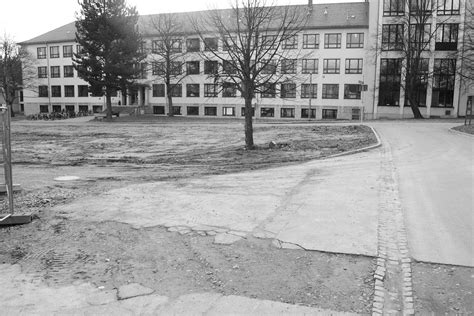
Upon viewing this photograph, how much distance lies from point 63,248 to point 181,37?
55.4 meters

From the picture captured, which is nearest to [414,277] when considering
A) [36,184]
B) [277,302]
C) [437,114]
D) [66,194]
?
[277,302]

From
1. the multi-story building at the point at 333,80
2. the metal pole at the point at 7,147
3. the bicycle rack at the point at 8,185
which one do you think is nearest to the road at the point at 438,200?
the bicycle rack at the point at 8,185

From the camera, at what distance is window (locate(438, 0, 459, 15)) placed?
5462 cm

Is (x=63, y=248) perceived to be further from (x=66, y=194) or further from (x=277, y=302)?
(x=66, y=194)

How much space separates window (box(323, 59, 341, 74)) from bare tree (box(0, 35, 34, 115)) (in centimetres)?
4481

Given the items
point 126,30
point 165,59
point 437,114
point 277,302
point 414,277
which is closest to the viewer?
point 277,302

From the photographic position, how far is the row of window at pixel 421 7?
52.2 m

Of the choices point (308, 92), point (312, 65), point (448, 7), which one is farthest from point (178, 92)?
point (448, 7)

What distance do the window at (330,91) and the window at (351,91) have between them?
46.8 inches

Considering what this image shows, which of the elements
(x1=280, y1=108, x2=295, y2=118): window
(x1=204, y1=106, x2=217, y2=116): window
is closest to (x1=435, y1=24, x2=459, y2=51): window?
(x1=280, y1=108, x2=295, y2=118): window

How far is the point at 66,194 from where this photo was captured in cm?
1098

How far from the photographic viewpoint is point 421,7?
51.9m

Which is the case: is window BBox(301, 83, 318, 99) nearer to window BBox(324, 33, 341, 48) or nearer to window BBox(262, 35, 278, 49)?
window BBox(324, 33, 341, 48)

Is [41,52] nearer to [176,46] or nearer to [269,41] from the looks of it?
[176,46]
